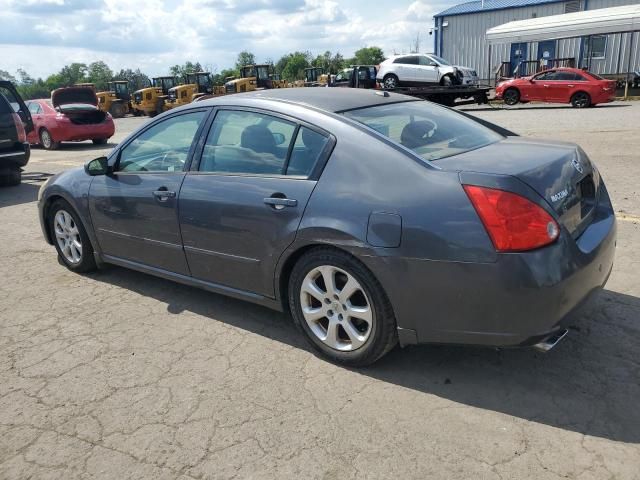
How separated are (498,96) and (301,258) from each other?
2306 centimetres

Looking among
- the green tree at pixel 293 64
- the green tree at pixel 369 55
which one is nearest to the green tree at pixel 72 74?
the green tree at pixel 293 64

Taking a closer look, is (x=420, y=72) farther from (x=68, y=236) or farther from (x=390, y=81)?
(x=68, y=236)

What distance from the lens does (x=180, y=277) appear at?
410cm

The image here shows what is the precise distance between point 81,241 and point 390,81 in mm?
23534

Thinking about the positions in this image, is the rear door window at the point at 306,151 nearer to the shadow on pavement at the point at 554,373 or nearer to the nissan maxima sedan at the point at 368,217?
the nissan maxima sedan at the point at 368,217

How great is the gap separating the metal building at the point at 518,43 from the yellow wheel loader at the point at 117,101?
72.9 feet

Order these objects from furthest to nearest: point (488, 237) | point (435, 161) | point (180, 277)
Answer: point (180, 277)
point (435, 161)
point (488, 237)

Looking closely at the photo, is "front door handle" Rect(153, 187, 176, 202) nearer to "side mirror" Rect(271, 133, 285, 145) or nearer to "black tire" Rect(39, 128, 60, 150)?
"side mirror" Rect(271, 133, 285, 145)

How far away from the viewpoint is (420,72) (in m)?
25.7

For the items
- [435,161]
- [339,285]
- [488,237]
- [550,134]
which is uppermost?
[435,161]

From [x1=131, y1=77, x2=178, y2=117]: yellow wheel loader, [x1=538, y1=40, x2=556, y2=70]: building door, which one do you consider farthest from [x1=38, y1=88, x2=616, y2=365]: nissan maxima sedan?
[x1=538, y1=40, x2=556, y2=70]: building door

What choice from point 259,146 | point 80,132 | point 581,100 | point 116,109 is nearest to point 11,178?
point 80,132

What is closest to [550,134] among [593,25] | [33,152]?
[33,152]

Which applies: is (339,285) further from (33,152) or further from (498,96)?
(498,96)
